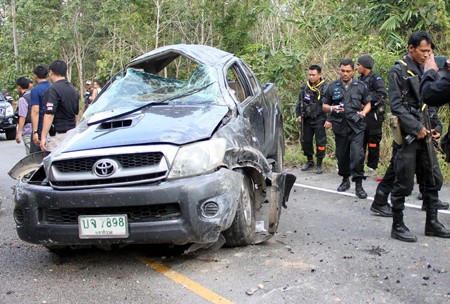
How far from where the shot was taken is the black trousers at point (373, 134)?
775cm

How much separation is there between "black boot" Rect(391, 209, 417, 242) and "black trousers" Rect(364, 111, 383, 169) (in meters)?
2.93

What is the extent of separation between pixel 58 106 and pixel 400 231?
3982 millimetres

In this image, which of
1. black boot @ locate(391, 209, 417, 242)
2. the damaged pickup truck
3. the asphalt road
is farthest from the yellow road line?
black boot @ locate(391, 209, 417, 242)

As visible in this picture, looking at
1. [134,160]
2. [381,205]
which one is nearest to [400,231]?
[381,205]

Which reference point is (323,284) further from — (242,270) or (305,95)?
(305,95)

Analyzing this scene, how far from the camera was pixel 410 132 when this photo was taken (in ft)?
15.7

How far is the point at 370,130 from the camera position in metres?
7.81

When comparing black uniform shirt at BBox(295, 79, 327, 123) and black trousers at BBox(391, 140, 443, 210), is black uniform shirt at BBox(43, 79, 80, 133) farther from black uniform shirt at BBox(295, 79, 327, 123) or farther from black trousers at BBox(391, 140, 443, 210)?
black uniform shirt at BBox(295, 79, 327, 123)

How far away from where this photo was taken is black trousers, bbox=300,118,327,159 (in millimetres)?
9039

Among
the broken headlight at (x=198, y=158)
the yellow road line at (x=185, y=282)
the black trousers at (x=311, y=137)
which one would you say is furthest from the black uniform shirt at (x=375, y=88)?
the yellow road line at (x=185, y=282)

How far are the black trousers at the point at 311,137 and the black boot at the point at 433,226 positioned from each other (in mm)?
4040

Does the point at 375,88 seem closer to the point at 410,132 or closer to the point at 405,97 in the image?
the point at 405,97

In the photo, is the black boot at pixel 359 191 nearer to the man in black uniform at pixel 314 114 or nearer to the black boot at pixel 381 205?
the black boot at pixel 381 205

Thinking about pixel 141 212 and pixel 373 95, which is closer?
pixel 141 212
